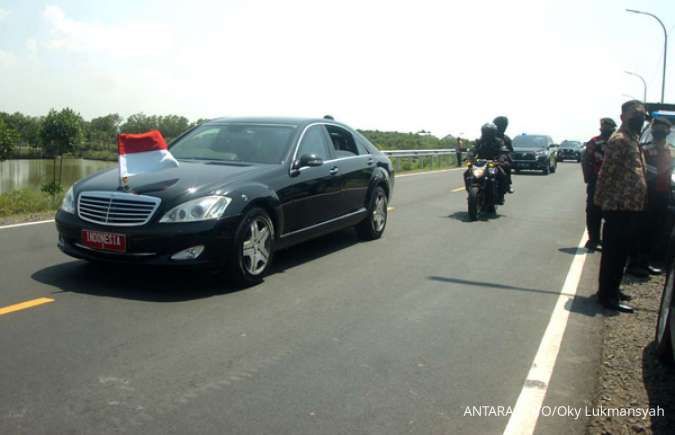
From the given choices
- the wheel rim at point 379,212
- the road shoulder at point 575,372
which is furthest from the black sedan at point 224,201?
the road shoulder at point 575,372

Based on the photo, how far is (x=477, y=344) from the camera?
5.06 meters

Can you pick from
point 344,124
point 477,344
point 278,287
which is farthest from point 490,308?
point 344,124

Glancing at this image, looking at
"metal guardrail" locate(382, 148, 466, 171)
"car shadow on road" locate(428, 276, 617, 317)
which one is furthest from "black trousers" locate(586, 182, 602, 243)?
"metal guardrail" locate(382, 148, 466, 171)

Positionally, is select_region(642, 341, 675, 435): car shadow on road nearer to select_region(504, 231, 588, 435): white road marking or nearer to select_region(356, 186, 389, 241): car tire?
select_region(504, 231, 588, 435): white road marking

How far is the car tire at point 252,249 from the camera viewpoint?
6263mm

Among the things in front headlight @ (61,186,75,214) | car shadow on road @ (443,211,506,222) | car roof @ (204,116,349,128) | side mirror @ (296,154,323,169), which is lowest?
car shadow on road @ (443,211,506,222)

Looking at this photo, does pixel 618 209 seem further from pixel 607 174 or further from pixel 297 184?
pixel 297 184

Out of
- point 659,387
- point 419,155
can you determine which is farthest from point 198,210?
point 419,155

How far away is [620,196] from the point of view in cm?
620

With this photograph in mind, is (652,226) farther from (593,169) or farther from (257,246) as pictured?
(257,246)

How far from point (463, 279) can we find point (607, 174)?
190cm

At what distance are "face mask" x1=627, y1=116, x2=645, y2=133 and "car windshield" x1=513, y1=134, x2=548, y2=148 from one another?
2525cm

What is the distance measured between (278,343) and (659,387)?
2632mm

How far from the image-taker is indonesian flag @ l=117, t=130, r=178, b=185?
6602 mm
